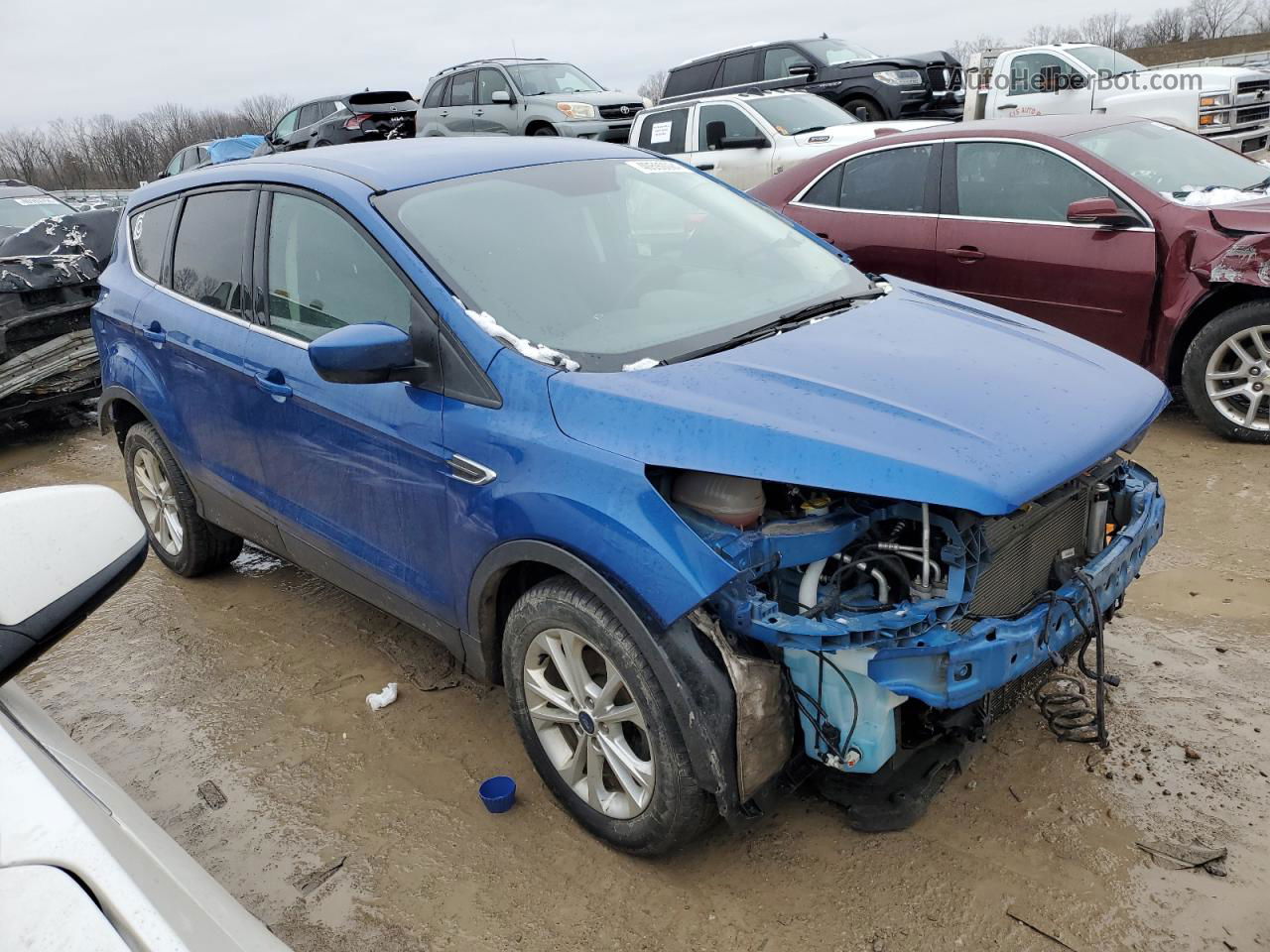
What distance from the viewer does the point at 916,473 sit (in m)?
2.14

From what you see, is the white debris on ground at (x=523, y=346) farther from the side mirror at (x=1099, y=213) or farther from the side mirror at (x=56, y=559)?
the side mirror at (x=1099, y=213)

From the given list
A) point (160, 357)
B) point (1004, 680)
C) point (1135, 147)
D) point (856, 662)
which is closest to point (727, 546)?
point (856, 662)

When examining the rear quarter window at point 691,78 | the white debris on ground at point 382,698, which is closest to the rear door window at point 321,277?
the white debris on ground at point 382,698

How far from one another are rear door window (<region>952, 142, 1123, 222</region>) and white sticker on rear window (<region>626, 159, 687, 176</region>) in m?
2.63

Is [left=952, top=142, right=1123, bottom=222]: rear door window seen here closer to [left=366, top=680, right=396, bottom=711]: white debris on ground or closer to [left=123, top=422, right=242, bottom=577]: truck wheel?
[left=366, top=680, right=396, bottom=711]: white debris on ground

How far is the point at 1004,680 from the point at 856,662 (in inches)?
13.8

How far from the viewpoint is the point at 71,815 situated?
4.92ft

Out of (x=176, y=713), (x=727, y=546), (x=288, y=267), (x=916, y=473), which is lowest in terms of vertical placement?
(x=176, y=713)

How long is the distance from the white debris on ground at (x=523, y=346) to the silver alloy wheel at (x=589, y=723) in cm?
73

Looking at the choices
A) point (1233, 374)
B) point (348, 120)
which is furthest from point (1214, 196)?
point (348, 120)

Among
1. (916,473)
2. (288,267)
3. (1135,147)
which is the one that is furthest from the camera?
(1135,147)

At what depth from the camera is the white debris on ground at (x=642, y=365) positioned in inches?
104

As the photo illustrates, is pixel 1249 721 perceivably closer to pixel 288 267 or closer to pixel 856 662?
pixel 856 662

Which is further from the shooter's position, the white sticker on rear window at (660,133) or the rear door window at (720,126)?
the white sticker on rear window at (660,133)
